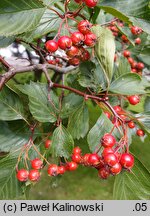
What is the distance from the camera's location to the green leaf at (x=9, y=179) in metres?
1.22

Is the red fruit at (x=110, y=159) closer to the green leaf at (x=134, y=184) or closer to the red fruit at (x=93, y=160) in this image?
the red fruit at (x=93, y=160)

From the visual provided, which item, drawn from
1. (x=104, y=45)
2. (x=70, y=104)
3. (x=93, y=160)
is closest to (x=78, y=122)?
(x=70, y=104)

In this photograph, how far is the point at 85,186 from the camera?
315 centimetres

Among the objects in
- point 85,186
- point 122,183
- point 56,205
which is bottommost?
point 85,186

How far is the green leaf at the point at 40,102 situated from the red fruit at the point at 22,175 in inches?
7.8

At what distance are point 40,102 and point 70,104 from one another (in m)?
0.14

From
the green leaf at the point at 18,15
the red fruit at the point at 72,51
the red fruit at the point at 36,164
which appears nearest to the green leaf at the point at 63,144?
the red fruit at the point at 36,164

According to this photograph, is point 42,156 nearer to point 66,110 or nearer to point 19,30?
point 66,110

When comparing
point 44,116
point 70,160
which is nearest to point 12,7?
point 44,116

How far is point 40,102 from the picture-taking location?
1.23 m

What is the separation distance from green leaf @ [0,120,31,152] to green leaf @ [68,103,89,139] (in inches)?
7.3

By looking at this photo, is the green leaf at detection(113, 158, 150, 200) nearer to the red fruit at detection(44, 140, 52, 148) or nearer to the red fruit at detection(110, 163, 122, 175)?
the red fruit at detection(110, 163, 122, 175)

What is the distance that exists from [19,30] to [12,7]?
7 centimetres

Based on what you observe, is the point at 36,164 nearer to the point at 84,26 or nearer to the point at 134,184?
the point at 134,184
